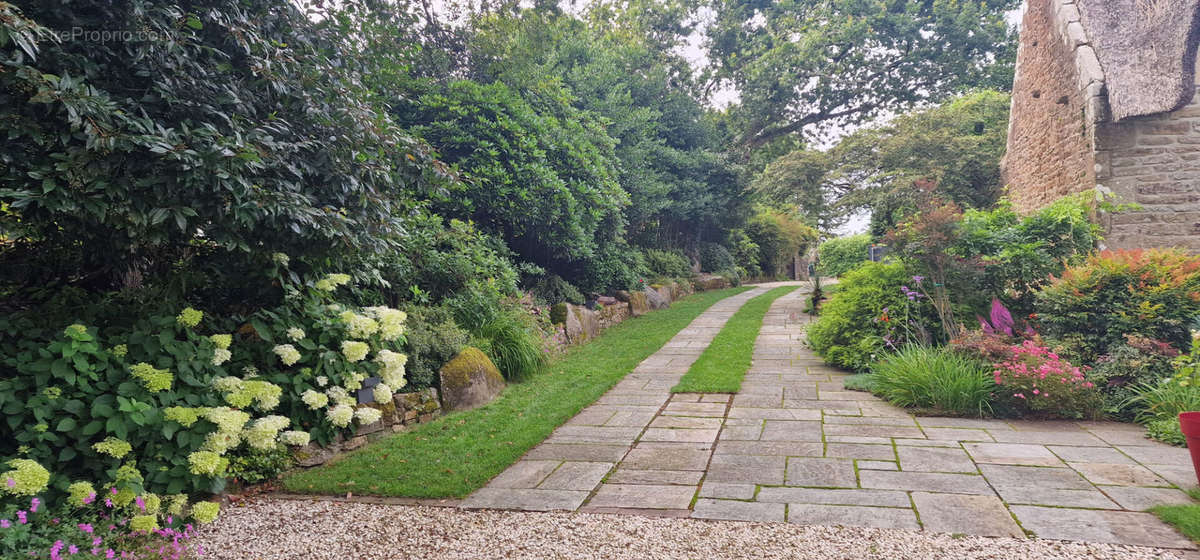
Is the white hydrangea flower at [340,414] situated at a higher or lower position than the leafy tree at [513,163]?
lower

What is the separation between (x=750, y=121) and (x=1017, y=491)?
54.9ft

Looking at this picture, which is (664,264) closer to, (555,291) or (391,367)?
(555,291)

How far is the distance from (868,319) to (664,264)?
8.66 m

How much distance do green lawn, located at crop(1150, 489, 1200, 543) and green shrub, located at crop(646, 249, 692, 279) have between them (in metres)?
11.6

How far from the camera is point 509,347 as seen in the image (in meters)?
6.04

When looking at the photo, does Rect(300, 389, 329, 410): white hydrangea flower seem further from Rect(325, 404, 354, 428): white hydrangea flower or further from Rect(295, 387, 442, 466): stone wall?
Rect(295, 387, 442, 466): stone wall

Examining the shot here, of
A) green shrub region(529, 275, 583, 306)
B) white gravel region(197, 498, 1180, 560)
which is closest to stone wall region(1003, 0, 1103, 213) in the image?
green shrub region(529, 275, 583, 306)

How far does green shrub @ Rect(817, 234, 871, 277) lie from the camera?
1605cm

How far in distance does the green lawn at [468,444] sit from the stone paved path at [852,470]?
0.60ft

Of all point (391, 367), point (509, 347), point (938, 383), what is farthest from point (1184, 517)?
point (509, 347)

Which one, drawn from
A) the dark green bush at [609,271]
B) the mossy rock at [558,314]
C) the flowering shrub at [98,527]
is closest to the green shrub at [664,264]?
the dark green bush at [609,271]

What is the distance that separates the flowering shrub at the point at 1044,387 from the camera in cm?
432

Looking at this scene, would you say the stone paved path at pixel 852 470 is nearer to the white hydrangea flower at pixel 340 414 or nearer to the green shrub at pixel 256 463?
the white hydrangea flower at pixel 340 414

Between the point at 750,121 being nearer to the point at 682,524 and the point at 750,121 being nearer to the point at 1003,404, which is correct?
the point at 1003,404
